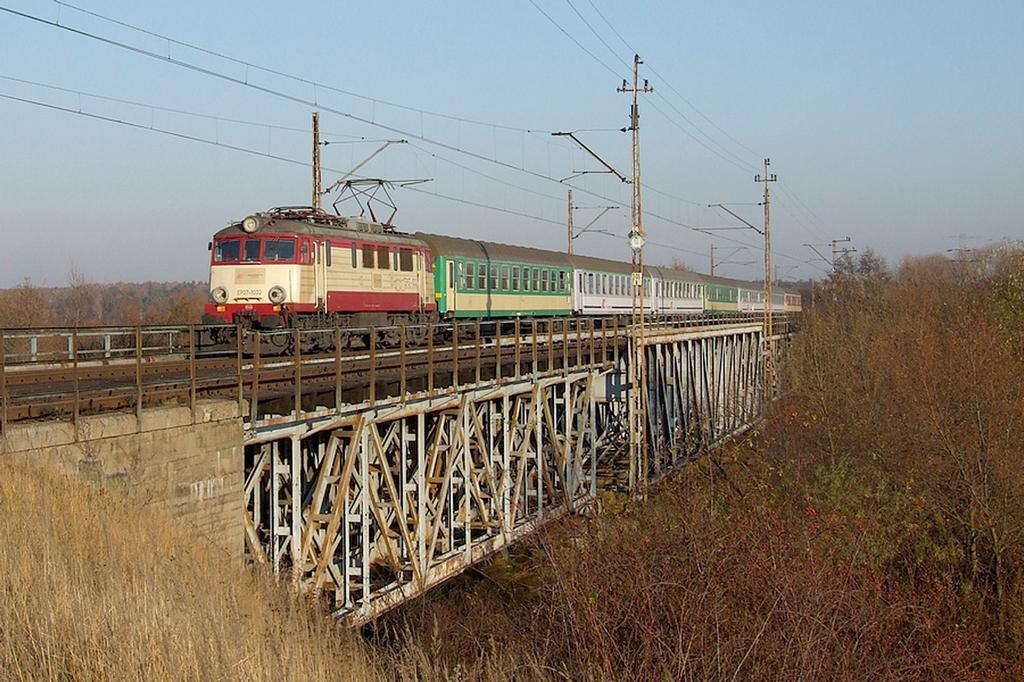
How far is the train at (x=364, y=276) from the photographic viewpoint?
2066cm

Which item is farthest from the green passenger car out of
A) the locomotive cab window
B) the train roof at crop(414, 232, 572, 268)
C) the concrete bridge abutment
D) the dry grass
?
the dry grass

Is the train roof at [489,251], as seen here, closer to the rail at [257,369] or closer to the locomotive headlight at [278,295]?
the rail at [257,369]

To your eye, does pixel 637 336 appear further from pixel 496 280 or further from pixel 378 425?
pixel 378 425

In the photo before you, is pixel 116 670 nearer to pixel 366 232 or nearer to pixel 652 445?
pixel 366 232

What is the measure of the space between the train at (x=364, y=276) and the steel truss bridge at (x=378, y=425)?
942 millimetres

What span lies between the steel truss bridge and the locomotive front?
0.96 meters

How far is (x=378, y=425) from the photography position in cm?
1812

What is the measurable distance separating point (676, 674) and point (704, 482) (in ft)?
56.5

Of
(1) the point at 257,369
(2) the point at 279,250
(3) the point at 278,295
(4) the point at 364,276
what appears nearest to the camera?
(1) the point at 257,369

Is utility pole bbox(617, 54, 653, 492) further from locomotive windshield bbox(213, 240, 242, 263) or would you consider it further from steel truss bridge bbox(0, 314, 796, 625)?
locomotive windshield bbox(213, 240, 242, 263)

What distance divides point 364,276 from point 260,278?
2.95 meters

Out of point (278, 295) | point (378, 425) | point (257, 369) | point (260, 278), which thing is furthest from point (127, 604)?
point (260, 278)

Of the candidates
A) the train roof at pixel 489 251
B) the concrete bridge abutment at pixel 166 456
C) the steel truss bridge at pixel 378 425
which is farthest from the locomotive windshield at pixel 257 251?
the concrete bridge abutment at pixel 166 456

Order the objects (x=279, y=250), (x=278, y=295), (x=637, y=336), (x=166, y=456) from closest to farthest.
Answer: (x=166, y=456)
(x=278, y=295)
(x=279, y=250)
(x=637, y=336)
